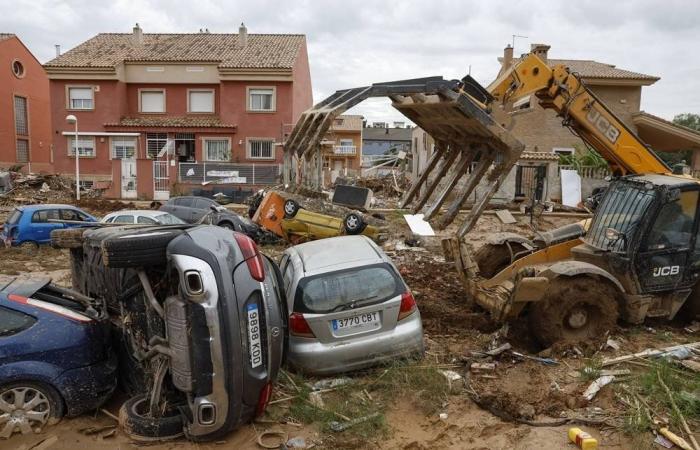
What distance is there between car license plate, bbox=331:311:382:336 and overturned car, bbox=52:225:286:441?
883 mm

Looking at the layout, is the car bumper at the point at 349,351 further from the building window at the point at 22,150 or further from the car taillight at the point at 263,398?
the building window at the point at 22,150

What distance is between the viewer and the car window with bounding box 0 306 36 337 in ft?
16.7

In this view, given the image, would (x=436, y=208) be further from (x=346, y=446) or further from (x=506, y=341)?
(x=346, y=446)

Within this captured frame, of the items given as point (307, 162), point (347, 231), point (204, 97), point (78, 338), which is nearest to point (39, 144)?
point (204, 97)

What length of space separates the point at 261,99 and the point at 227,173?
5.59m

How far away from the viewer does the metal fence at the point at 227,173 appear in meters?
30.0

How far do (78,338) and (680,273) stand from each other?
7.28 m

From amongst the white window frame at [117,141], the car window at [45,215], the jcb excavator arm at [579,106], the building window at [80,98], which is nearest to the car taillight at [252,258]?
the jcb excavator arm at [579,106]

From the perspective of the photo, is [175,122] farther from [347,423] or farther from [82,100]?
[347,423]

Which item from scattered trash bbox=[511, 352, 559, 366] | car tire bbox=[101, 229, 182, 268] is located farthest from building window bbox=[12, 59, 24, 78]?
scattered trash bbox=[511, 352, 559, 366]

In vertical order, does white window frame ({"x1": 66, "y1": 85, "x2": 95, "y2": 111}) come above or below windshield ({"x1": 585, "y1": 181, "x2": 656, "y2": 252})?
above

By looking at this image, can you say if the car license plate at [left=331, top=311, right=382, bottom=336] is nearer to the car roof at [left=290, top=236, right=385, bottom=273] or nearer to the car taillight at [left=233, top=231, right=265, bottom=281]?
the car roof at [left=290, top=236, right=385, bottom=273]

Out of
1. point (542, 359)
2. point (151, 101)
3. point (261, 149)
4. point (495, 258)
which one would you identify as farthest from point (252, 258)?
point (151, 101)

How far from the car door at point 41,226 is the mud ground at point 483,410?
1045cm
